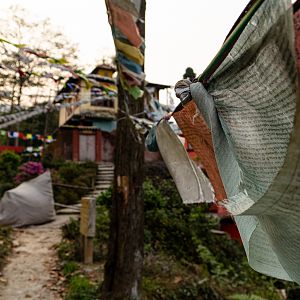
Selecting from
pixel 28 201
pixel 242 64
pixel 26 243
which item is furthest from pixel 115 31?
pixel 28 201

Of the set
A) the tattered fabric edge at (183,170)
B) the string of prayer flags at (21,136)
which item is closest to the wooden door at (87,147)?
the string of prayer flags at (21,136)

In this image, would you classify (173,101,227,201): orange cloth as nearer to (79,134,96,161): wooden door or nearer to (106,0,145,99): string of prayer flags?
(106,0,145,99): string of prayer flags

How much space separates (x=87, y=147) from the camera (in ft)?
69.1

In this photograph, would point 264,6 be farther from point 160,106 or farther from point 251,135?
point 160,106

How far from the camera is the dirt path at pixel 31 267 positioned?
191 inches

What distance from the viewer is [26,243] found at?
742 cm

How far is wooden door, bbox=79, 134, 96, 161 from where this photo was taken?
20.9 metres

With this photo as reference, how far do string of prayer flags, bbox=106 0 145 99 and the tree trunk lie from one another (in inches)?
61.0

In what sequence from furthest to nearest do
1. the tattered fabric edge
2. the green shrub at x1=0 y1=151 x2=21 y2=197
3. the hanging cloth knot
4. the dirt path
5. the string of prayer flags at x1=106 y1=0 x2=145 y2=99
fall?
the green shrub at x1=0 y1=151 x2=21 y2=197 → the dirt path → the string of prayer flags at x1=106 y1=0 x2=145 y2=99 → the tattered fabric edge → the hanging cloth knot

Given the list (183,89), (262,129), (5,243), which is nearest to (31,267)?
(5,243)

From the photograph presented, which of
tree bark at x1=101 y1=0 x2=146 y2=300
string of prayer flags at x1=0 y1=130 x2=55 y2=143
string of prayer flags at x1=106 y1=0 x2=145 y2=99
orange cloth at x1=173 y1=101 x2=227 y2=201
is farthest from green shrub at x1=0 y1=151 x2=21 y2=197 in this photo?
orange cloth at x1=173 y1=101 x2=227 y2=201

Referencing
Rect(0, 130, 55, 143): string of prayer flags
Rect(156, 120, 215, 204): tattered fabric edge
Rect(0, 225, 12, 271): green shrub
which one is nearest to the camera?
Rect(156, 120, 215, 204): tattered fabric edge

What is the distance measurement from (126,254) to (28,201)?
19.2 ft

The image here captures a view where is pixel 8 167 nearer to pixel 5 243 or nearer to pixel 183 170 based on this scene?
pixel 5 243
